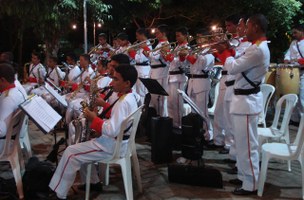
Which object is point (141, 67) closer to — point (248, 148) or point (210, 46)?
point (210, 46)

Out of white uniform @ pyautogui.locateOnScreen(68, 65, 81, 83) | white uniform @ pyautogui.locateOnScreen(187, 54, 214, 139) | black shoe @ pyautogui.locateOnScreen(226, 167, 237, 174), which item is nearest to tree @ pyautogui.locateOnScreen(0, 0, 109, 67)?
white uniform @ pyautogui.locateOnScreen(68, 65, 81, 83)

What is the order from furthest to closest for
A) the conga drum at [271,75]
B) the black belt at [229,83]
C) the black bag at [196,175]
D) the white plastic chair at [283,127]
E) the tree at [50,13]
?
the tree at [50,13]
the conga drum at [271,75]
the black belt at [229,83]
the white plastic chair at [283,127]
the black bag at [196,175]

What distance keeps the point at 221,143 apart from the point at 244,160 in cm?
228

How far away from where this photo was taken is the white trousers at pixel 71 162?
4234mm

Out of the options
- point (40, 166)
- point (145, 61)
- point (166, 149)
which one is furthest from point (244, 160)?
point (145, 61)

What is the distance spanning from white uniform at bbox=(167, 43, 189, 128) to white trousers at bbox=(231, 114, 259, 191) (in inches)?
117

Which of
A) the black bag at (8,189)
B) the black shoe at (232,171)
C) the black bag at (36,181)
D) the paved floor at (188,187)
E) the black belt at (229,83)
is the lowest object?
the paved floor at (188,187)

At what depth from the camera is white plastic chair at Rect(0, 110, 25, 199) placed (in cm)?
459

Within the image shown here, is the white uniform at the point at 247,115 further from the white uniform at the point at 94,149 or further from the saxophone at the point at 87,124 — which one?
the saxophone at the point at 87,124

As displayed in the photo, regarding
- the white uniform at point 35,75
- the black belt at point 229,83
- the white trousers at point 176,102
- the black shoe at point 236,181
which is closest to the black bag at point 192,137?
the black shoe at point 236,181

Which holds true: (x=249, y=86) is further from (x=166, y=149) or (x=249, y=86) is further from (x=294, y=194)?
(x=166, y=149)

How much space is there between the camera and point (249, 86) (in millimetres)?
4672

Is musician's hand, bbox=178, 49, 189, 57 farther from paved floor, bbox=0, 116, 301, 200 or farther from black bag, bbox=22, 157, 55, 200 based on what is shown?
black bag, bbox=22, 157, 55, 200

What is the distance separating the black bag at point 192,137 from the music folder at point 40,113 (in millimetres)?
2030
